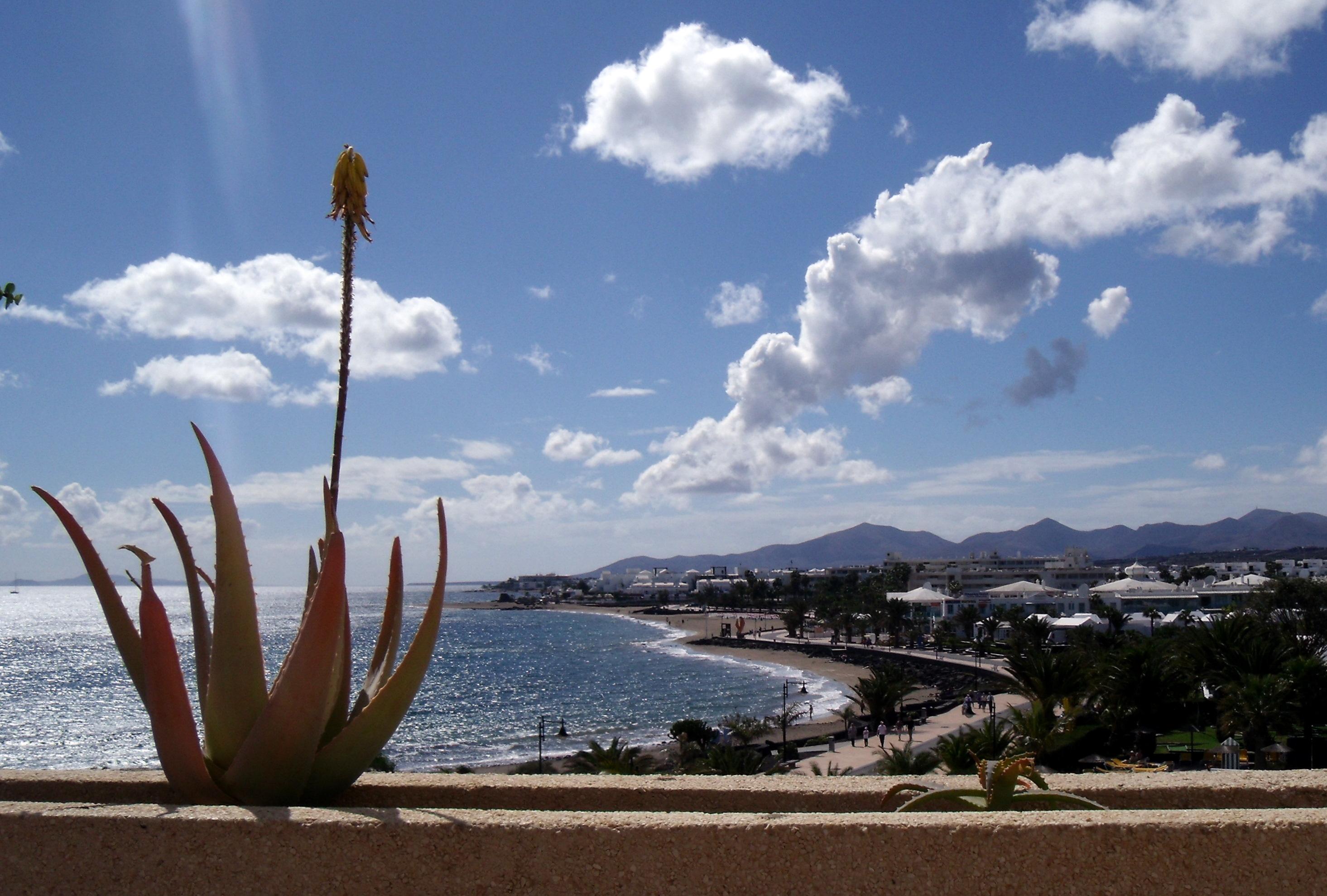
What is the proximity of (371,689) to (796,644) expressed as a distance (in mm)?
90824

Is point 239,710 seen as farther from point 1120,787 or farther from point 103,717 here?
point 103,717

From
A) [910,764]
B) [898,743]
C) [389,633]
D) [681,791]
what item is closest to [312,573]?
[389,633]

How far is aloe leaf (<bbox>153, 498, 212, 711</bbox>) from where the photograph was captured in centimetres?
486

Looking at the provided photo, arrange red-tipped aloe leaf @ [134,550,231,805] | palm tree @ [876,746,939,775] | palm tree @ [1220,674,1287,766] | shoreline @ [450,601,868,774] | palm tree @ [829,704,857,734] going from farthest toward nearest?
palm tree @ [829,704,857,734]
shoreline @ [450,601,868,774]
palm tree @ [1220,674,1287,766]
palm tree @ [876,746,939,775]
red-tipped aloe leaf @ [134,550,231,805]

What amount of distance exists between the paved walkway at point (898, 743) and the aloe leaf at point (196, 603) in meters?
20.9

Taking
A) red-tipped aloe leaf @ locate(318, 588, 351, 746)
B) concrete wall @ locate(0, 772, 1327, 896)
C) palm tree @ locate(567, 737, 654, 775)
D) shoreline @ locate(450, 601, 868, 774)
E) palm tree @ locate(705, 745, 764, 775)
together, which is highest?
red-tipped aloe leaf @ locate(318, 588, 351, 746)

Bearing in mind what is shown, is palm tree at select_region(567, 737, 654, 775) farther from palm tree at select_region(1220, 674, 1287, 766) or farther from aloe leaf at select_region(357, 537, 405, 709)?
palm tree at select_region(1220, 674, 1287, 766)

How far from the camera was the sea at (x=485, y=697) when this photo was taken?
41.9 metres

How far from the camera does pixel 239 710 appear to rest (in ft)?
15.0

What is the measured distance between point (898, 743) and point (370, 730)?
117 ft

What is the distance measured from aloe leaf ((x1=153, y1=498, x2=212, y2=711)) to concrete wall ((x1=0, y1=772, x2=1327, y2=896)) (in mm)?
1217

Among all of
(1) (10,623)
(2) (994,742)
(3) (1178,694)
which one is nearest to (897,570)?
(3) (1178,694)

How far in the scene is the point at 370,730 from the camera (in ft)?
15.4

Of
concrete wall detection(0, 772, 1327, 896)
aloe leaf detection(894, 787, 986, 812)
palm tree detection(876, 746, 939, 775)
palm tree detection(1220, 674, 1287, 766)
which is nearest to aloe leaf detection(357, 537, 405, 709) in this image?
concrete wall detection(0, 772, 1327, 896)
